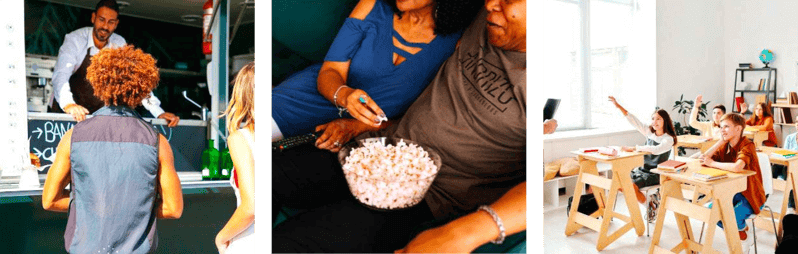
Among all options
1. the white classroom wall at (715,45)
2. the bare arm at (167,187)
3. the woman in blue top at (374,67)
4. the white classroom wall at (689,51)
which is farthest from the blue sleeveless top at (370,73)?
the white classroom wall at (689,51)

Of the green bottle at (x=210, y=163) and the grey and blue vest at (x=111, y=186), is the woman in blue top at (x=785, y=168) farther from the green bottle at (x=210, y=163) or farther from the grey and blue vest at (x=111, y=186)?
the grey and blue vest at (x=111, y=186)

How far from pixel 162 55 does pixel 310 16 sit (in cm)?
61

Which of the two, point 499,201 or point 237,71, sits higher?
point 237,71

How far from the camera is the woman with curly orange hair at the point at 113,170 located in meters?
2.09

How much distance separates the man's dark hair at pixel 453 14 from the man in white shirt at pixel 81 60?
48.1 inches

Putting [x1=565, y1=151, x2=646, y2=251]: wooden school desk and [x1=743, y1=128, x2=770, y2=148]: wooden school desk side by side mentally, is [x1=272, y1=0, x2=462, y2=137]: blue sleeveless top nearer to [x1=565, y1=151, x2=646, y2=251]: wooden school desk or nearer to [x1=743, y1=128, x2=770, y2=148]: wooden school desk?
[x1=565, y1=151, x2=646, y2=251]: wooden school desk

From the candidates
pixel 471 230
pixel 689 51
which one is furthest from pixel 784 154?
pixel 471 230

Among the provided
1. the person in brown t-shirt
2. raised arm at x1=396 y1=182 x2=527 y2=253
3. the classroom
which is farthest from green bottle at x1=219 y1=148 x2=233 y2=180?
the person in brown t-shirt

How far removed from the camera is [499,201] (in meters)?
2.20

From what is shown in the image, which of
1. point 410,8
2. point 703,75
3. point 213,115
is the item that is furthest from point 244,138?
point 703,75

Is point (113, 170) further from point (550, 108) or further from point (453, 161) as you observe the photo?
point (550, 108)

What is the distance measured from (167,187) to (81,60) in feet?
1.88

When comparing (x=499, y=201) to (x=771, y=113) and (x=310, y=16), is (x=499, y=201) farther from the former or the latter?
(x=771, y=113)

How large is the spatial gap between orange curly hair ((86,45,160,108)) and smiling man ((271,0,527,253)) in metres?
0.59
